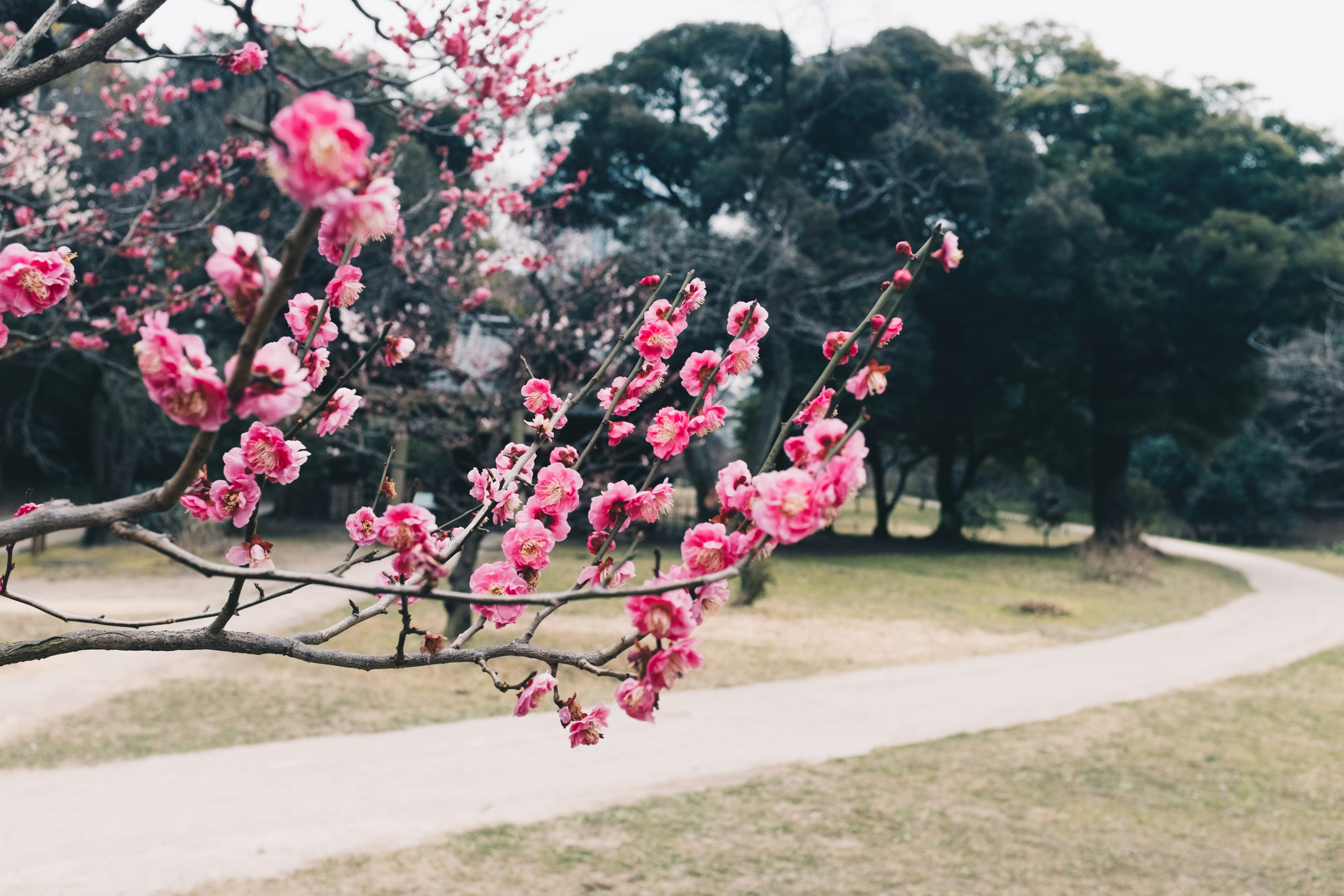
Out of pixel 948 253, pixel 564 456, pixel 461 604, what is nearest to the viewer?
pixel 948 253

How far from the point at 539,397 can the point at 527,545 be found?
447 mm

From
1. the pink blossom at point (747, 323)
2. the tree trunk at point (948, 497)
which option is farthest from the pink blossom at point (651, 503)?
the tree trunk at point (948, 497)

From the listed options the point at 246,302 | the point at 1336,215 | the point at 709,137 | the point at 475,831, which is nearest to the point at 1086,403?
the point at 1336,215

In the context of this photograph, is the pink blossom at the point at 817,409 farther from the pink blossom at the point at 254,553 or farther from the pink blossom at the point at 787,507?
the pink blossom at the point at 254,553

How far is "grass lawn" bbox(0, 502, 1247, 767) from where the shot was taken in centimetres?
647

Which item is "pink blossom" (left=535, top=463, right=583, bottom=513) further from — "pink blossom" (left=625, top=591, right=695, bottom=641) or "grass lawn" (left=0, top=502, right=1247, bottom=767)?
"grass lawn" (left=0, top=502, right=1247, bottom=767)

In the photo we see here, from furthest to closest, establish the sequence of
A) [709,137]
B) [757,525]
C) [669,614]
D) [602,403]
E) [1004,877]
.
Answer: [709,137] → [1004,877] → [602,403] → [669,614] → [757,525]

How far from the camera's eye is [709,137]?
735 inches

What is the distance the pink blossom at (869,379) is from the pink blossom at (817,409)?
178 mm

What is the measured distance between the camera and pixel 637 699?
5.20 ft

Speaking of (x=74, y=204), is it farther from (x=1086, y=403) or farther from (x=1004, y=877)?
(x=1086, y=403)

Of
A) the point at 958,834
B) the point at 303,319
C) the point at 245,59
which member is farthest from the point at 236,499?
the point at 958,834

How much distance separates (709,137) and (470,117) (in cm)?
1346

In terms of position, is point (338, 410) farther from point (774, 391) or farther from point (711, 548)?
point (774, 391)
